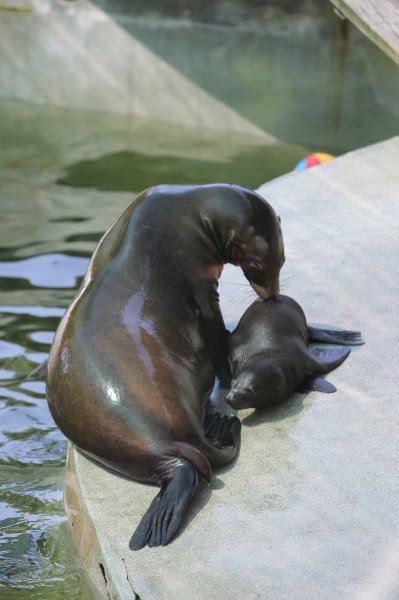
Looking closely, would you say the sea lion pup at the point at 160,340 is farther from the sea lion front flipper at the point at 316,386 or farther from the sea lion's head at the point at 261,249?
the sea lion front flipper at the point at 316,386

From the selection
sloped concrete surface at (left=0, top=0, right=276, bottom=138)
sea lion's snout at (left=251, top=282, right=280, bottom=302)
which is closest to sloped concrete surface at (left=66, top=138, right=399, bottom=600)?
sea lion's snout at (left=251, top=282, right=280, bottom=302)

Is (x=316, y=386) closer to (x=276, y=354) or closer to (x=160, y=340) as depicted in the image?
(x=276, y=354)

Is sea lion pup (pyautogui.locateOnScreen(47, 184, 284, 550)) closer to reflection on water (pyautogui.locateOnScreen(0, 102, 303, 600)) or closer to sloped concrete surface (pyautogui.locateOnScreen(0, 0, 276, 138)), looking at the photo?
reflection on water (pyautogui.locateOnScreen(0, 102, 303, 600))

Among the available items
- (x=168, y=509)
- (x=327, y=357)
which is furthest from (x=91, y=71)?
(x=168, y=509)

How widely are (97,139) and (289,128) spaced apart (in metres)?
1.56

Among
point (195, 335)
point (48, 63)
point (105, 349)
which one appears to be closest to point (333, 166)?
point (195, 335)

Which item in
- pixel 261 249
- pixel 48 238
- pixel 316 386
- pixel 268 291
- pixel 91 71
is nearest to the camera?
pixel 316 386

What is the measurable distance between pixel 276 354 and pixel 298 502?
0.75 meters

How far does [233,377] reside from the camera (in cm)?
391

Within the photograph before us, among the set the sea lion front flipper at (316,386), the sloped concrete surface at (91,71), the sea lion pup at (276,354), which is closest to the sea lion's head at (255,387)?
the sea lion pup at (276,354)

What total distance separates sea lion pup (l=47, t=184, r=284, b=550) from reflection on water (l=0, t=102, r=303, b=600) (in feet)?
1.35

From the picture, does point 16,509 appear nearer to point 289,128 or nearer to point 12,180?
point 12,180

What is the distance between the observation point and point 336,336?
13.5 ft

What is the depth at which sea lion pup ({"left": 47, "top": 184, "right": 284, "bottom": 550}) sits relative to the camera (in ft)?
11.0
